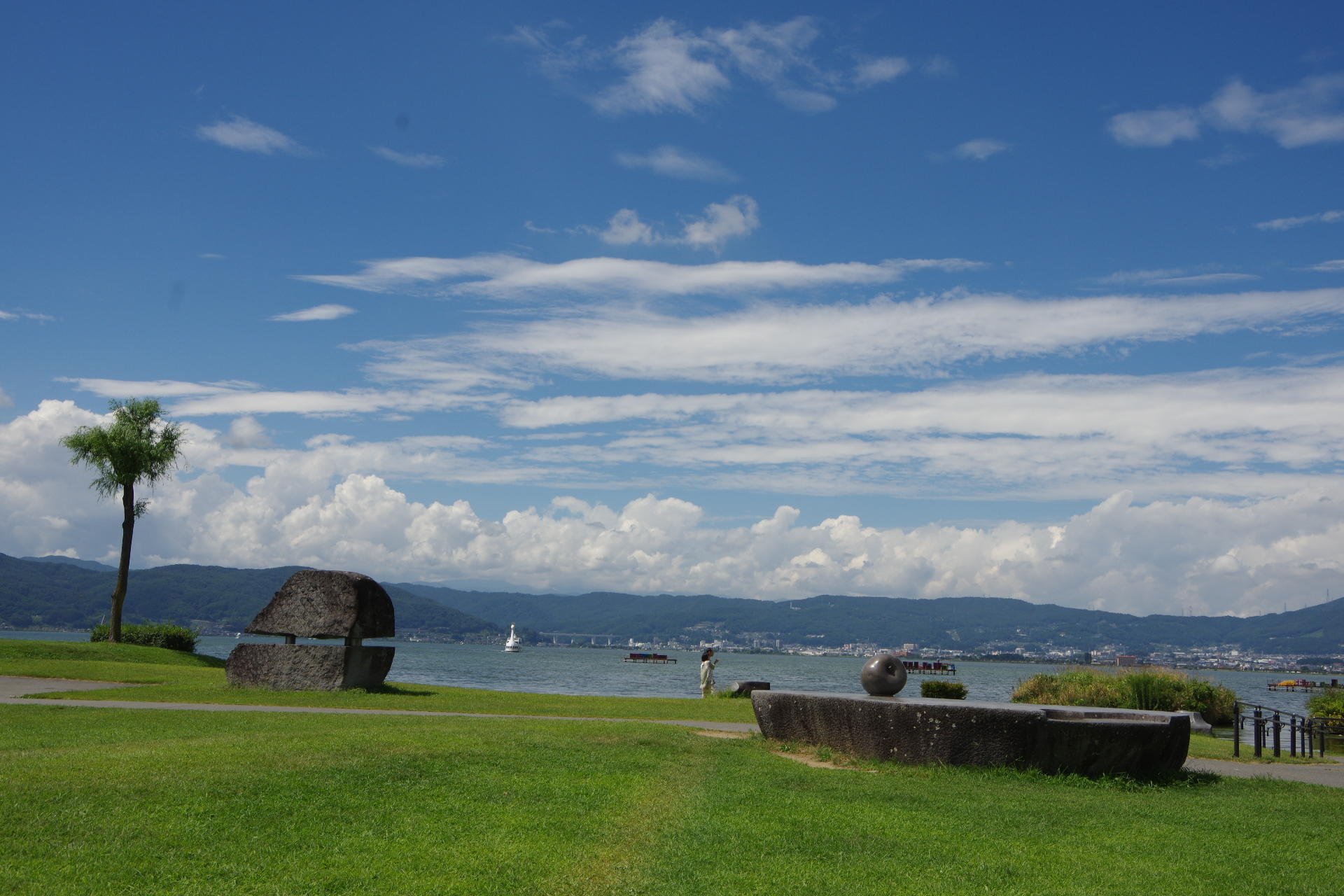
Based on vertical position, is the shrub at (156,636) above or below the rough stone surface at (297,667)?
below

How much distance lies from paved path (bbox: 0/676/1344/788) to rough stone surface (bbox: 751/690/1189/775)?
2.70 metres

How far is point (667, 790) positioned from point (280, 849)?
498 cm

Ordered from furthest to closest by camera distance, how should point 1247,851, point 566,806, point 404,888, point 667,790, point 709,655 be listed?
point 709,655
point 667,790
point 566,806
point 1247,851
point 404,888

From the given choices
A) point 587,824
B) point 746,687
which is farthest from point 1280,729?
point 587,824

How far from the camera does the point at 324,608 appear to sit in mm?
27609

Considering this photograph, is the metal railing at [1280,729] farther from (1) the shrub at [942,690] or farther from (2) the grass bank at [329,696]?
(2) the grass bank at [329,696]

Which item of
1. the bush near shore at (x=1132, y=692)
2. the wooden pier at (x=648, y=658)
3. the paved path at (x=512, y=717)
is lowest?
the wooden pier at (x=648, y=658)

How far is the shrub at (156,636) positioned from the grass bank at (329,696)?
8592 mm

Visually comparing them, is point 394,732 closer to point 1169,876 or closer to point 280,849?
point 280,849

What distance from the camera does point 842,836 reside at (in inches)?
408

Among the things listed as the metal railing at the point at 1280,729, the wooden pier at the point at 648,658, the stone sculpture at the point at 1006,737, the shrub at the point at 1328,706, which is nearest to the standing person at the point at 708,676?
the metal railing at the point at 1280,729

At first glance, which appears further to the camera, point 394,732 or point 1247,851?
point 394,732

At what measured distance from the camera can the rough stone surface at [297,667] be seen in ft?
87.5

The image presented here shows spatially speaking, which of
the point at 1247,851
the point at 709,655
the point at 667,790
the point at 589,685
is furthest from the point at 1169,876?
the point at 589,685
